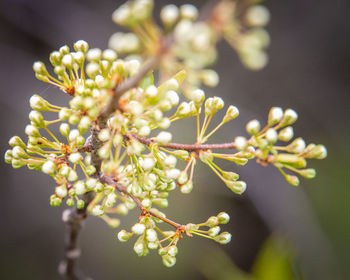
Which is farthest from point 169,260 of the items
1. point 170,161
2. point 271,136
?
point 271,136

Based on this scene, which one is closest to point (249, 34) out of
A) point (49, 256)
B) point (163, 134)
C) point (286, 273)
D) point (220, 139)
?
point (163, 134)

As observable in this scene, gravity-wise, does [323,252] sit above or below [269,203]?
below

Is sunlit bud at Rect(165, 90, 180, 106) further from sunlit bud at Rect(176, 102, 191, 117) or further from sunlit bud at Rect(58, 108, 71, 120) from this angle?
sunlit bud at Rect(58, 108, 71, 120)

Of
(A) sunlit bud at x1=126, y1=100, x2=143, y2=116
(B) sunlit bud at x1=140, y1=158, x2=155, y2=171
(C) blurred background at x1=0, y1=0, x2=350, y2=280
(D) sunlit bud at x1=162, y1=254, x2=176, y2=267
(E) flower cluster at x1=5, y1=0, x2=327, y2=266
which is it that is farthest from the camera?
(C) blurred background at x1=0, y1=0, x2=350, y2=280

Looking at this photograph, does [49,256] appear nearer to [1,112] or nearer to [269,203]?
[1,112]

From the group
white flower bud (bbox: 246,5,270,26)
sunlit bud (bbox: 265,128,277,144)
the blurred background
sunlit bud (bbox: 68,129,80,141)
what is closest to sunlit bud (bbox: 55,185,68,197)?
sunlit bud (bbox: 68,129,80,141)

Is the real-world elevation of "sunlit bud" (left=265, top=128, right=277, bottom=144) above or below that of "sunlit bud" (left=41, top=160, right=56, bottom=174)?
above

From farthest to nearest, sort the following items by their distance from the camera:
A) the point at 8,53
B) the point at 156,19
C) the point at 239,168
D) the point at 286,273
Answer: the point at 156,19 → the point at 8,53 → the point at 239,168 → the point at 286,273

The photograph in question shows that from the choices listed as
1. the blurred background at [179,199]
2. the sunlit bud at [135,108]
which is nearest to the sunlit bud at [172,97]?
the sunlit bud at [135,108]
